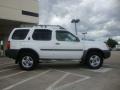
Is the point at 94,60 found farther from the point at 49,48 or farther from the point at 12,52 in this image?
the point at 12,52

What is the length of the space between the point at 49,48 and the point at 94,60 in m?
2.31

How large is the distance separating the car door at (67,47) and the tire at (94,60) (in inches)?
19.6

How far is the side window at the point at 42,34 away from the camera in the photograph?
1291 centimetres

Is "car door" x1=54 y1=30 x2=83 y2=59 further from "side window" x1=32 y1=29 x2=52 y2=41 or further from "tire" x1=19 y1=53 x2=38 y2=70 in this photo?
"tire" x1=19 y1=53 x2=38 y2=70

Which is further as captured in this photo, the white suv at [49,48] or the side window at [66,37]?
the side window at [66,37]

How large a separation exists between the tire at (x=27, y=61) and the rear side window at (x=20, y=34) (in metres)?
0.85

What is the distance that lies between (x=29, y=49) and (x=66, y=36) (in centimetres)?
190

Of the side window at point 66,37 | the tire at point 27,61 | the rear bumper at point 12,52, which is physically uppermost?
the side window at point 66,37

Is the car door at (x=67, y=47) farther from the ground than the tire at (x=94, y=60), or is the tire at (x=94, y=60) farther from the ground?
the car door at (x=67, y=47)

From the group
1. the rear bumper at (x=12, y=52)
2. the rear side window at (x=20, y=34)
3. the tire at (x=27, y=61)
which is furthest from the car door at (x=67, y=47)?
the rear bumper at (x=12, y=52)

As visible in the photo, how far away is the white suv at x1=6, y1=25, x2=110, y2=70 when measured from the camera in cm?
1270

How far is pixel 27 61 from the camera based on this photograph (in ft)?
41.7

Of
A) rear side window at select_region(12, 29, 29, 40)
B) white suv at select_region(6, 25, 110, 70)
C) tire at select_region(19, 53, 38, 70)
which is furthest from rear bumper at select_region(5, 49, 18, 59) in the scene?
rear side window at select_region(12, 29, 29, 40)

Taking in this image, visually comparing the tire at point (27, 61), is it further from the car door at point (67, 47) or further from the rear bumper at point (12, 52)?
the car door at point (67, 47)
